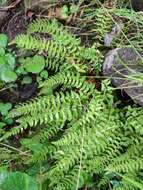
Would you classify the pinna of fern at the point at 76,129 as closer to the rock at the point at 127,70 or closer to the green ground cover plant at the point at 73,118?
the green ground cover plant at the point at 73,118

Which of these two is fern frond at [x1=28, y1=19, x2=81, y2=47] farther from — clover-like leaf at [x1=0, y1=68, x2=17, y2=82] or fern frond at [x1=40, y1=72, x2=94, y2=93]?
clover-like leaf at [x1=0, y1=68, x2=17, y2=82]

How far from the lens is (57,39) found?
335 cm

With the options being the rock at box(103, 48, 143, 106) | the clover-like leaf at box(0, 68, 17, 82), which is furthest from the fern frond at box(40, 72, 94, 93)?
the clover-like leaf at box(0, 68, 17, 82)

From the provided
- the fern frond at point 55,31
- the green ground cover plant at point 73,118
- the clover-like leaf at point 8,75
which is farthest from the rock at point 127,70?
the clover-like leaf at point 8,75

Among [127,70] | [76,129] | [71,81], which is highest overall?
[127,70]

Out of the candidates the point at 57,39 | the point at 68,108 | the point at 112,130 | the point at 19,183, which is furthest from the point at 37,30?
the point at 19,183

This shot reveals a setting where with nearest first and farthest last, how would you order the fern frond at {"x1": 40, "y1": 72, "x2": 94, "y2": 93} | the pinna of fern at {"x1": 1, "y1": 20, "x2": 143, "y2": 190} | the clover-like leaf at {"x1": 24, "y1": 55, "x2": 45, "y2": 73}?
the pinna of fern at {"x1": 1, "y1": 20, "x2": 143, "y2": 190}, the fern frond at {"x1": 40, "y1": 72, "x2": 94, "y2": 93}, the clover-like leaf at {"x1": 24, "y1": 55, "x2": 45, "y2": 73}

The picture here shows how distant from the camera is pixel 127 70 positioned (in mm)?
3104

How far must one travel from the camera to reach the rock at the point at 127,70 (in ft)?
9.95

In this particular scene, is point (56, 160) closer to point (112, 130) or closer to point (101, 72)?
point (112, 130)

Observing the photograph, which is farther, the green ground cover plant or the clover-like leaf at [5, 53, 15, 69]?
the clover-like leaf at [5, 53, 15, 69]

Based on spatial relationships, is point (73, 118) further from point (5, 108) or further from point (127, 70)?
point (5, 108)

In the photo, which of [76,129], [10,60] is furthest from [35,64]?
[76,129]

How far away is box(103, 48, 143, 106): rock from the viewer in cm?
303
